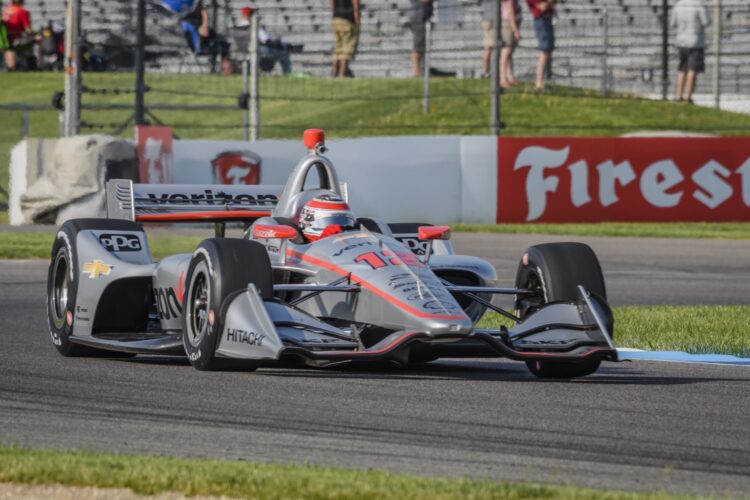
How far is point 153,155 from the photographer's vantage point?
66.0 ft

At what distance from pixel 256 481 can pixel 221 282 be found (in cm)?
283

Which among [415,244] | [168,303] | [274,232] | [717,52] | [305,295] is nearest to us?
[305,295]

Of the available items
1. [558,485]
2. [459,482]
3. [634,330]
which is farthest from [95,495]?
[634,330]

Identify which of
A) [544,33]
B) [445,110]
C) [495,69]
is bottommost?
[445,110]

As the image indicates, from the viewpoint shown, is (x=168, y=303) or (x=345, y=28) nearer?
(x=168, y=303)

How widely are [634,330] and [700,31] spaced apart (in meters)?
13.4

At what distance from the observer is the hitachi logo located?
32.2 ft

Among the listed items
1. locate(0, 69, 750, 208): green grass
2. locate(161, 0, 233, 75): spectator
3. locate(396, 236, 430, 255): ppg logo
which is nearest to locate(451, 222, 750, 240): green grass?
locate(0, 69, 750, 208): green grass

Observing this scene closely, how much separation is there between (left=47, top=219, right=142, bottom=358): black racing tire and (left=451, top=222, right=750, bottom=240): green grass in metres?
11.0

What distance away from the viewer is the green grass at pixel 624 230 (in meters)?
19.9

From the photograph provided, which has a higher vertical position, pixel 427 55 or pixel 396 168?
pixel 427 55

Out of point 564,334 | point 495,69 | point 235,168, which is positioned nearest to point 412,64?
point 495,69

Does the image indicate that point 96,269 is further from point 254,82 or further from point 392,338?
point 254,82

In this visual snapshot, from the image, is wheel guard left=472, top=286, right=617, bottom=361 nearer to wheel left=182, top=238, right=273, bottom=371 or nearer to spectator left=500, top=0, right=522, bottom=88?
wheel left=182, top=238, right=273, bottom=371
